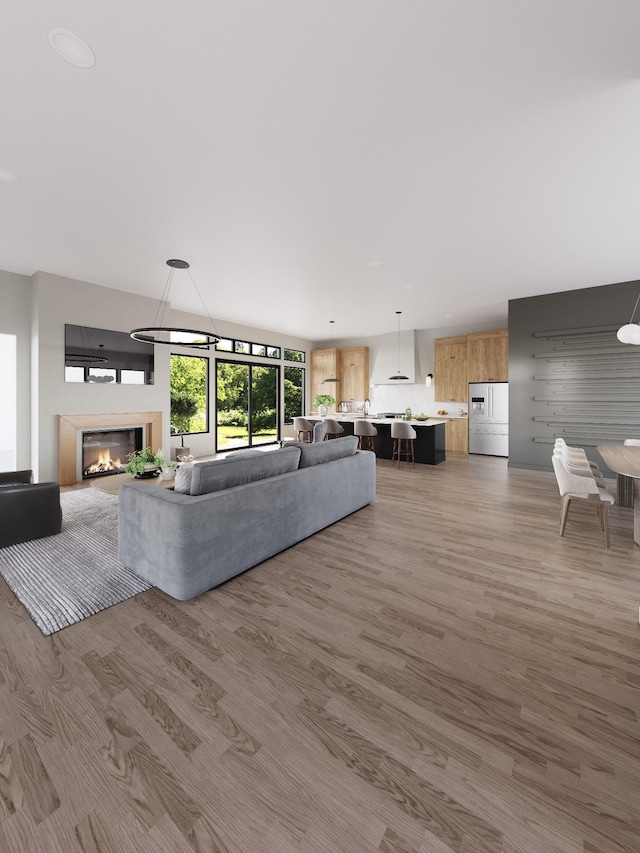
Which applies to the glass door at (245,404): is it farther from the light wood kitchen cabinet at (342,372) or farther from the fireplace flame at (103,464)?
the fireplace flame at (103,464)

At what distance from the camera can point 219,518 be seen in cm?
252

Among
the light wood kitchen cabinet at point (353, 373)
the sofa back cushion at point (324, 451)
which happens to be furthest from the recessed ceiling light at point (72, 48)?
the light wood kitchen cabinet at point (353, 373)

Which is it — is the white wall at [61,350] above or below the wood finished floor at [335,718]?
above

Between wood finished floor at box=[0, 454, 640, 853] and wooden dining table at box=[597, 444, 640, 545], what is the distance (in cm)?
75

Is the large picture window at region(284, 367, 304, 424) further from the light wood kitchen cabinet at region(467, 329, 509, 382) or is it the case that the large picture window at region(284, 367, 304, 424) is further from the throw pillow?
the throw pillow

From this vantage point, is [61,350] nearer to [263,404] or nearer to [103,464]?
[103,464]

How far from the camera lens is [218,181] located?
3.04 meters

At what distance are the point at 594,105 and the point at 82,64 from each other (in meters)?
2.96

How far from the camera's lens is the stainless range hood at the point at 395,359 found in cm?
945

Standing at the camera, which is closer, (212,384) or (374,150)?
(374,150)

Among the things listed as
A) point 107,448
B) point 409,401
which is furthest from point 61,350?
point 409,401

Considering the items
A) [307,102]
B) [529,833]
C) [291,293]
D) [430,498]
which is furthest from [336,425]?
[529,833]

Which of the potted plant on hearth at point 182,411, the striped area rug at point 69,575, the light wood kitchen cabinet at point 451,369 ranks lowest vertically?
the striped area rug at point 69,575

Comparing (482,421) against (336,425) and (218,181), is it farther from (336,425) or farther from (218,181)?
(218,181)
